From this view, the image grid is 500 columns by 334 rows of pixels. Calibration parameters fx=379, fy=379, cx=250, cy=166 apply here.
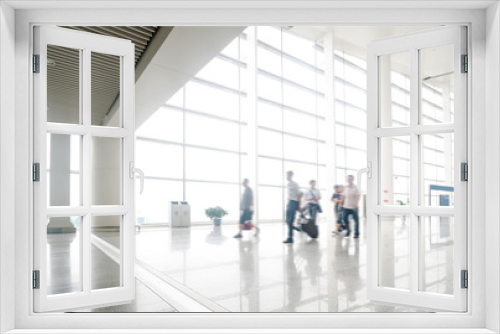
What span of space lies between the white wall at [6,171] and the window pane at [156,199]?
997 cm

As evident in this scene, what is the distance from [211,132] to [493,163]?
11.2 m

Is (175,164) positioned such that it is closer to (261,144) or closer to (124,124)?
(261,144)

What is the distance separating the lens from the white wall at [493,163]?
6.54 feet

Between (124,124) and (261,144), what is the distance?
10.8m

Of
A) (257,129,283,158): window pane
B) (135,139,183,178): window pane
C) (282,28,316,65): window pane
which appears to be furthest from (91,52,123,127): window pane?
(282,28,316,65): window pane

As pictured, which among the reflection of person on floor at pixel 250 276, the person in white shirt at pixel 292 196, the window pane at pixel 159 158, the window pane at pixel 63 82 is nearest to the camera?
the reflection of person on floor at pixel 250 276

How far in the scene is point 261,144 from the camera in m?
13.3

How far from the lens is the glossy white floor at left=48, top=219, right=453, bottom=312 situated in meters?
3.09

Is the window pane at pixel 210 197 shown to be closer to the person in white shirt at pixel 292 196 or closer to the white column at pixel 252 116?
the white column at pixel 252 116

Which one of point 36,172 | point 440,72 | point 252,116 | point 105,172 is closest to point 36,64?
point 36,172

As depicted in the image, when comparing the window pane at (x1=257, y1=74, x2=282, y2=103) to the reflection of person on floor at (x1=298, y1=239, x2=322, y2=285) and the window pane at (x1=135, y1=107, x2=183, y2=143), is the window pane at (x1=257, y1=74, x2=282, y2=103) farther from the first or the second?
the reflection of person on floor at (x1=298, y1=239, x2=322, y2=285)

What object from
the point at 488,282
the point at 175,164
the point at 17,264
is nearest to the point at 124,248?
the point at 17,264

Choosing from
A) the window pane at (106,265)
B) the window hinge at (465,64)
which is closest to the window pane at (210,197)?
the window pane at (106,265)

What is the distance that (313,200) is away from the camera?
8.12 meters
